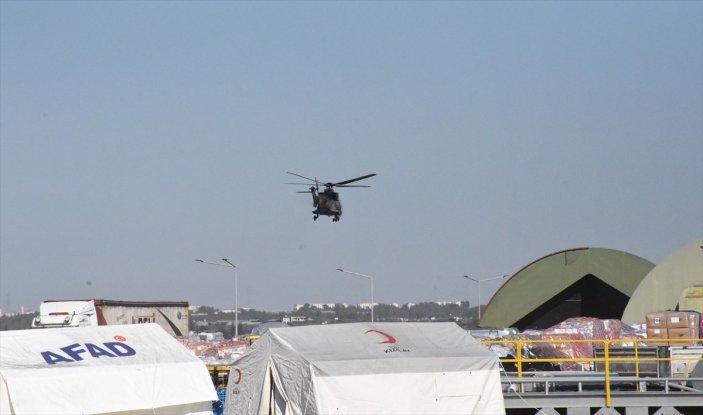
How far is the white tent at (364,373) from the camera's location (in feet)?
61.3

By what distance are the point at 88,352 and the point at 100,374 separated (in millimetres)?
752

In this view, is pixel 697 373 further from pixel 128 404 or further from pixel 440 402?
pixel 128 404

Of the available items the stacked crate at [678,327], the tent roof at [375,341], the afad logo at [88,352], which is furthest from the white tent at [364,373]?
the stacked crate at [678,327]

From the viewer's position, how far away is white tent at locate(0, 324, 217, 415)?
17.5 m

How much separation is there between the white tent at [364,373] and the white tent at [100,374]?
4.07 ft

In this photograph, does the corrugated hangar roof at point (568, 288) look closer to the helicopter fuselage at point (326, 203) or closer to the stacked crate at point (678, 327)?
the helicopter fuselage at point (326, 203)

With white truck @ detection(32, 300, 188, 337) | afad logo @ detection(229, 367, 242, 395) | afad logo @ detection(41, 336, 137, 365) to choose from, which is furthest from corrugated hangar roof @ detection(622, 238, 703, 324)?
afad logo @ detection(41, 336, 137, 365)

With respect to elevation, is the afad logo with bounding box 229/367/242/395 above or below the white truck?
below

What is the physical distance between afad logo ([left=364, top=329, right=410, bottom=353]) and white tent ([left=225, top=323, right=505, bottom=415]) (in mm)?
19

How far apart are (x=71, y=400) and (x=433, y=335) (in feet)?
23.6

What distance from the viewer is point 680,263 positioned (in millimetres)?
60750

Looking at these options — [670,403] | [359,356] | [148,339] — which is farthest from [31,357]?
[670,403]

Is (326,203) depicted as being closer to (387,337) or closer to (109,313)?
(109,313)

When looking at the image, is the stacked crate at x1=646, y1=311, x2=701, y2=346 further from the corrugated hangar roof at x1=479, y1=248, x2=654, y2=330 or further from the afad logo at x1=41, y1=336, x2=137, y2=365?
the corrugated hangar roof at x1=479, y1=248, x2=654, y2=330
